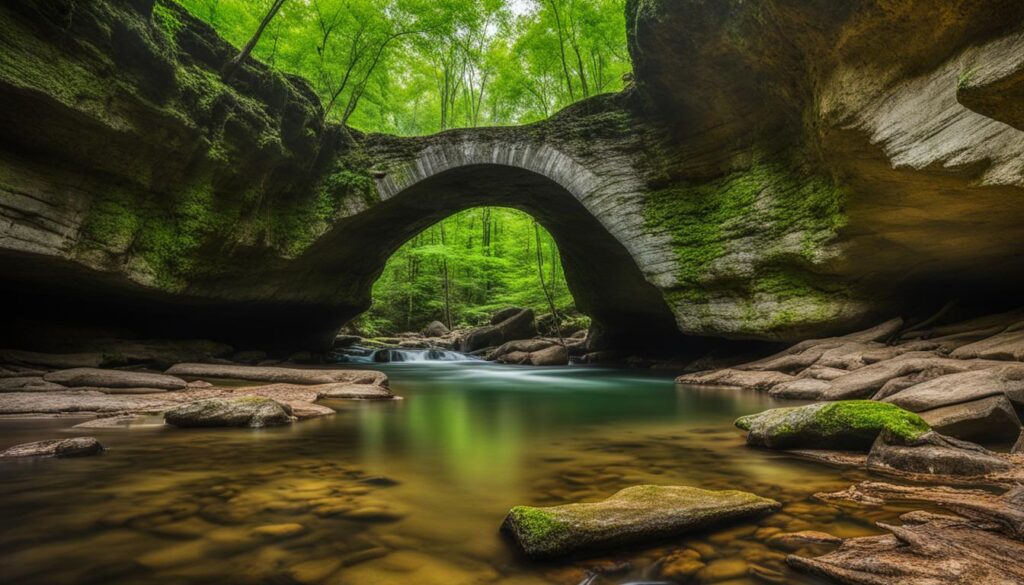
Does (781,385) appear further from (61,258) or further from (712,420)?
(61,258)

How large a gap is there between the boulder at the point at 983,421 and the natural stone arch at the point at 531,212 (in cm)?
723

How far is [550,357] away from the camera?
54.7ft

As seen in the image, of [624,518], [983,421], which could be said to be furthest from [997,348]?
[624,518]

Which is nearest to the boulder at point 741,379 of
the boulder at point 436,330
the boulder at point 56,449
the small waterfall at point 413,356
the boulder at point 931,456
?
the boulder at point 931,456

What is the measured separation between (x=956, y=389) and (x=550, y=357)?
1286cm

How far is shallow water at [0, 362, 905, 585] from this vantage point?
6.51 ft

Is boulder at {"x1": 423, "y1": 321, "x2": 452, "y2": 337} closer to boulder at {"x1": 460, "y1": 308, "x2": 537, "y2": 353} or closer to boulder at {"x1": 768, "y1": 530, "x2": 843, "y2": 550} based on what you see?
boulder at {"x1": 460, "y1": 308, "x2": 537, "y2": 353}

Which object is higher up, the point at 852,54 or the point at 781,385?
the point at 852,54

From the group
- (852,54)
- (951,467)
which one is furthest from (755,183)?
(951,467)

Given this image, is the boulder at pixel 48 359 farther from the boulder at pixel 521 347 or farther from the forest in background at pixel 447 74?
the boulder at pixel 521 347

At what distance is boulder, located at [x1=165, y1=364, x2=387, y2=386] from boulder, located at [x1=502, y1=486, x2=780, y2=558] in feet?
22.3

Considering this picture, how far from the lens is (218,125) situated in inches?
353

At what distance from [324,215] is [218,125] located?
3004mm

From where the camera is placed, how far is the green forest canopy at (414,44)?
1162 centimetres
